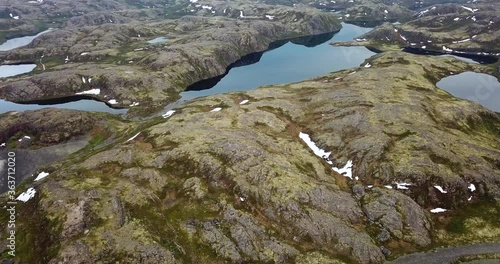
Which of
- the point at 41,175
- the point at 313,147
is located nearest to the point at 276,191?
the point at 313,147

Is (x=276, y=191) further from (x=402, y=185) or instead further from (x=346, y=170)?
(x=402, y=185)

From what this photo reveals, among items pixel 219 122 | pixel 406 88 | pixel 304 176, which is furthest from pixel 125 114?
pixel 406 88

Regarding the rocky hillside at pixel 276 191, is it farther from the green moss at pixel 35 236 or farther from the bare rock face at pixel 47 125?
the bare rock face at pixel 47 125

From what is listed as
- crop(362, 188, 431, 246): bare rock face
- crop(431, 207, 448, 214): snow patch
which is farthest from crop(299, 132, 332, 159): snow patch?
crop(431, 207, 448, 214): snow patch

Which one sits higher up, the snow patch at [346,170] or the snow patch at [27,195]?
the snow patch at [346,170]

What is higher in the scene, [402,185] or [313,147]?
[402,185]

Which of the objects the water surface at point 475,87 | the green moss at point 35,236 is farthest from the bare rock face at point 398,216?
the water surface at point 475,87

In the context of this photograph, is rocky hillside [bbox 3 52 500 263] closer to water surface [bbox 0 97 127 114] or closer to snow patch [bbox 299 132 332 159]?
snow patch [bbox 299 132 332 159]
